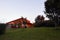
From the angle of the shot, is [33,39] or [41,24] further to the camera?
[41,24]

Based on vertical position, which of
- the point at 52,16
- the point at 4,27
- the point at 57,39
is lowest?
the point at 57,39

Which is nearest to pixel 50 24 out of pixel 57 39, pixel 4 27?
pixel 4 27

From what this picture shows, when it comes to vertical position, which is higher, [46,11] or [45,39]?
[46,11]

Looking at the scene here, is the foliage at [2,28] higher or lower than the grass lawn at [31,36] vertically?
higher

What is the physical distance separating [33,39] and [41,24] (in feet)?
102

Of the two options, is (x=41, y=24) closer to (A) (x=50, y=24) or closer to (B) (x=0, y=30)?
(A) (x=50, y=24)

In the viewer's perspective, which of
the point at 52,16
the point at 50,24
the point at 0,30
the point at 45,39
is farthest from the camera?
the point at 50,24

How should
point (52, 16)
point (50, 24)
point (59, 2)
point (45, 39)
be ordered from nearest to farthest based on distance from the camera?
point (45, 39)
point (59, 2)
point (52, 16)
point (50, 24)

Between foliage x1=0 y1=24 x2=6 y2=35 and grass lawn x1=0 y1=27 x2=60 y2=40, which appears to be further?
foliage x1=0 y1=24 x2=6 y2=35

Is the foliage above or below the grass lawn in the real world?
above

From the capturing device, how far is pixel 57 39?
57.4 feet

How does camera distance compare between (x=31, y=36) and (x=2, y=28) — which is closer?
(x=31, y=36)

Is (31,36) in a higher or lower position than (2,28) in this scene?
lower

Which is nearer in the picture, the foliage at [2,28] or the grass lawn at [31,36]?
the grass lawn at [31,36]
